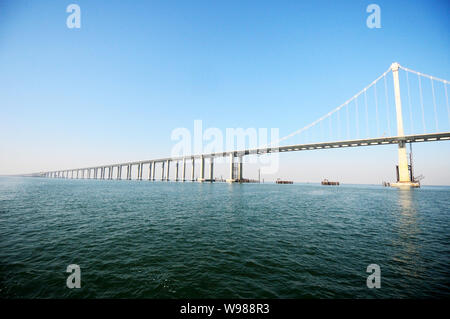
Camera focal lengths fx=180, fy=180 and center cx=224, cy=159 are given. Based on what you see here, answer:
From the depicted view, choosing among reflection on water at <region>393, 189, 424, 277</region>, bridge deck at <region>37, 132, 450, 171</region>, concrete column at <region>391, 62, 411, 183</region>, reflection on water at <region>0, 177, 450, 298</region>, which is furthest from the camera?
concrete column at <region>391, 62, 411, 183</region>

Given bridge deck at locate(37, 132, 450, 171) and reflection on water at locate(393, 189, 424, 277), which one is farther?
bridge deck at locate(37, 132, 450, 171)

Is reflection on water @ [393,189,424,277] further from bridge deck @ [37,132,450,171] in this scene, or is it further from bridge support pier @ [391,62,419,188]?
bridge deck @ [37,132,450,171]

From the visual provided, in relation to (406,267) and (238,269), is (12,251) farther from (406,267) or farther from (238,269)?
(406,267)

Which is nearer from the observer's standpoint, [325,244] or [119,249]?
[119,249]

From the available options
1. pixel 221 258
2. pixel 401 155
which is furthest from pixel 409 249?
pixel 401 155

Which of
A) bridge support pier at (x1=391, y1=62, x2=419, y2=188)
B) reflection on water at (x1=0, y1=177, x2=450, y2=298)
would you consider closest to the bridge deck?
bridge support pier at (x1=391, y1=62, x2=419, y2=188)

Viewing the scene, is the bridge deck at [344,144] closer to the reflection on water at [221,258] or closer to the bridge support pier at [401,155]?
the bridge support pier at [401,155]

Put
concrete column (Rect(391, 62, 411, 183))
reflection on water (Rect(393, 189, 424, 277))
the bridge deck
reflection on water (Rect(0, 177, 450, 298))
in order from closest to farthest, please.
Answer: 1. reflection on water (Rect(0, 177, 450, 298))
2. reflection on water (Rect(393, 189, 424, 277))
3. the bridge deck
4. concrete column (Rect(391, 62, 411, 183))

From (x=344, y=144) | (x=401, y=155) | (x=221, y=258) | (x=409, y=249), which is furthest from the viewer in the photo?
(x=344, y=144)

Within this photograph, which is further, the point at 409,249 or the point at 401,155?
the point at 401,155

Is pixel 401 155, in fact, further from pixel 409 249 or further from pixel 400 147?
pixel 409 249
